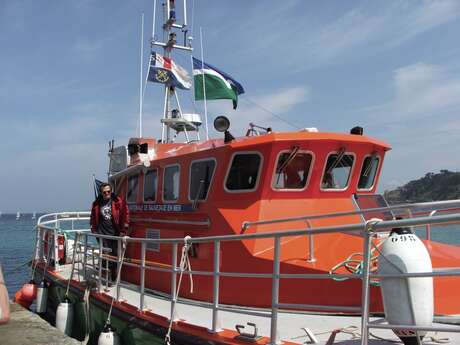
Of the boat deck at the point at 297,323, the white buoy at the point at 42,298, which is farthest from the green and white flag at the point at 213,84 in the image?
the white buoy at the point at 42,298

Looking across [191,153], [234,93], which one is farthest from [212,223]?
[234,93]

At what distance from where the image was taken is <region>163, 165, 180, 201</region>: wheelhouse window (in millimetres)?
6309

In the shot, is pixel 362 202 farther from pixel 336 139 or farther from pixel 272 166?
pixel 272 166

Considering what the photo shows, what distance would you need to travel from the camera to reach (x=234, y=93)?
912 cm

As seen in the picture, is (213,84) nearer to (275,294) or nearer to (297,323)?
(297,323)

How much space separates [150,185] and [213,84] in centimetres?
291

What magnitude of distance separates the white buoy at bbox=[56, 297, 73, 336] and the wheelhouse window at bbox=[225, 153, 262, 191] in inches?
139

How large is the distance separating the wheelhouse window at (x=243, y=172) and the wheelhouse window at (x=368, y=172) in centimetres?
155

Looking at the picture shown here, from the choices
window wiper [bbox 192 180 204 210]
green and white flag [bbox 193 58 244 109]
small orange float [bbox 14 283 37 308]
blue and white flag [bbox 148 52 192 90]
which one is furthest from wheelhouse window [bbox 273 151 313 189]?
small orange float [bbox 14 283 37 308]

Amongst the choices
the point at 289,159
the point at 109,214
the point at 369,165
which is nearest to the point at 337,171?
the point at 369,165

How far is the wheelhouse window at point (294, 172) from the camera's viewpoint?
18.1 feet

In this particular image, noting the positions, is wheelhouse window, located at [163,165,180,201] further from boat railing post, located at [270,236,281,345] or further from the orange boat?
boat railing post, located at [270,236,281,345]

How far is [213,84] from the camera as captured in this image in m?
9.05

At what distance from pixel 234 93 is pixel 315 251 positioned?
15.2 feet
